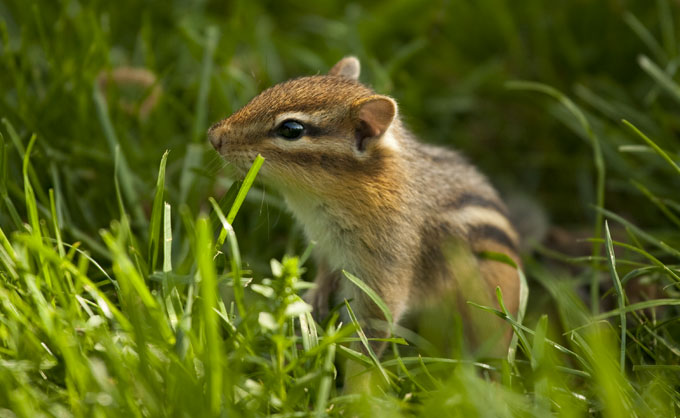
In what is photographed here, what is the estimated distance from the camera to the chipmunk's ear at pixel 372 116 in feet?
10.7

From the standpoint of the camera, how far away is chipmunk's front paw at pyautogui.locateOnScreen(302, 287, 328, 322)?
3.75 m

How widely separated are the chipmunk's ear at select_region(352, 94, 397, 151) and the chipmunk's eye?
11.2 inches

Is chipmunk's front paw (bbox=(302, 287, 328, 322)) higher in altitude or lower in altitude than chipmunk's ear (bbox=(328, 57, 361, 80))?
lower

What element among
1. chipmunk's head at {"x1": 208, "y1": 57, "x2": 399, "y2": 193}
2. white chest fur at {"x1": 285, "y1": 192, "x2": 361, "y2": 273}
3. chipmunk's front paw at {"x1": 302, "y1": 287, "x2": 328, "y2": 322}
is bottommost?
chipmunk's front paw at {"x1": 302, "y1": 287, "x2": 328, "y2": 322}

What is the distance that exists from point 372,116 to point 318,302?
113 centimetres

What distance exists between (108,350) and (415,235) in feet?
5.90

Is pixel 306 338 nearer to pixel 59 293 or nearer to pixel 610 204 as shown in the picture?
pixel 59 293

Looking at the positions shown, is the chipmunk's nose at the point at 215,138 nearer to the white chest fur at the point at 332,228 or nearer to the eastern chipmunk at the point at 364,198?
the eastern chipmunk at the point at 364,198

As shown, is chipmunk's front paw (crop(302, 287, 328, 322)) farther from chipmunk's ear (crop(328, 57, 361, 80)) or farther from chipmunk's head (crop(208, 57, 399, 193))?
chipmunk's ear (crop(328, 57, 361, 80))

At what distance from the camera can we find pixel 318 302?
148 inches

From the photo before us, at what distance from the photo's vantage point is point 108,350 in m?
2.22

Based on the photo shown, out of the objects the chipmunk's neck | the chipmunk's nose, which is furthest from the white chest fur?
the chipmunk's nose

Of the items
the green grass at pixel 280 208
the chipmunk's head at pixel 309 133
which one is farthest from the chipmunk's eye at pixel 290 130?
the green grass at pixel 280 208

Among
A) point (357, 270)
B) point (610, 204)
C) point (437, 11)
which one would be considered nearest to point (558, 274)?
point (610, 204)
